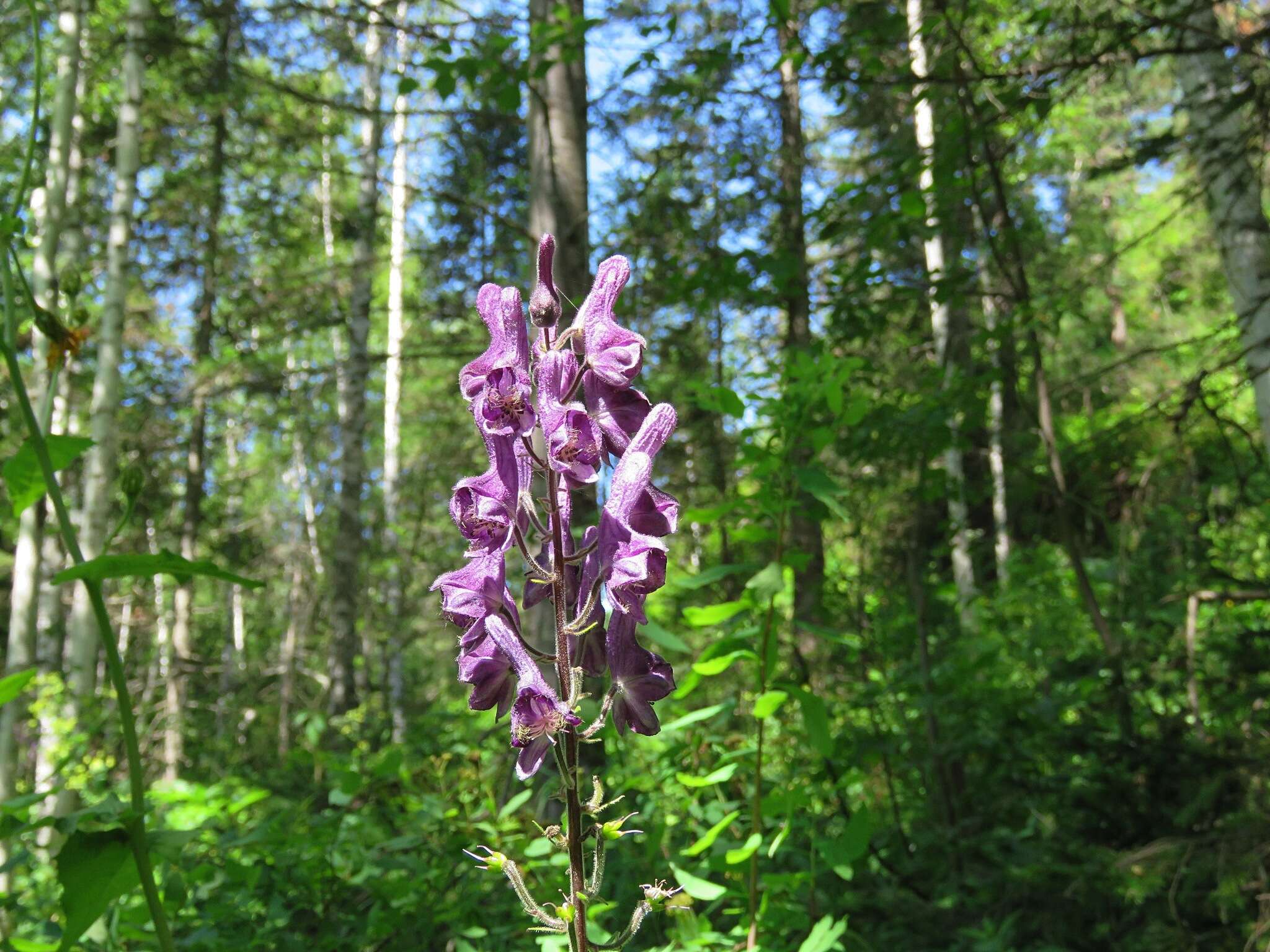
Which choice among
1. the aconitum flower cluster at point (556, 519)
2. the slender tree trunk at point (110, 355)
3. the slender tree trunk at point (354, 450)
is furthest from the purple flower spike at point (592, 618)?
the slender tree trunk at point (354, 450)

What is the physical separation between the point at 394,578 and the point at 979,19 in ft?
42.1

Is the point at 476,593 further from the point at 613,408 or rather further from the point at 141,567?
the point at 141,567

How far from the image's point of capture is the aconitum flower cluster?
1.44 m

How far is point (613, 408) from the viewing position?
1.57 meters

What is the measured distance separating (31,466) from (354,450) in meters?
10.6

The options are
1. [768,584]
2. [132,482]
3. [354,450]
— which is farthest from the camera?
[354,450]

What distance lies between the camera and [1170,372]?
41.3 ft

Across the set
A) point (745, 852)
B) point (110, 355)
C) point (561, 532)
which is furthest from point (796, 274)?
point (110, 355)

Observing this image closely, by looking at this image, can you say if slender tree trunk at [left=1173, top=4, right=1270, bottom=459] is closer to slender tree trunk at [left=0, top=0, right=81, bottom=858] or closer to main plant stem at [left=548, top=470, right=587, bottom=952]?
main plant stem at [left=548, top=470, right=587, bottom=952]

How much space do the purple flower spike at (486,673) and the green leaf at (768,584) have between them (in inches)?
38.9

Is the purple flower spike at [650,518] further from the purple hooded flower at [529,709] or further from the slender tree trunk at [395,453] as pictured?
the slender tree trunk at [395,453]

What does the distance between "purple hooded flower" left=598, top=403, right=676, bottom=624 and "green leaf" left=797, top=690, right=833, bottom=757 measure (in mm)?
907

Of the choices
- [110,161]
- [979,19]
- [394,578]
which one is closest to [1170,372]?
[979,19]

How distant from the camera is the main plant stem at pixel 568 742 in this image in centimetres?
131
